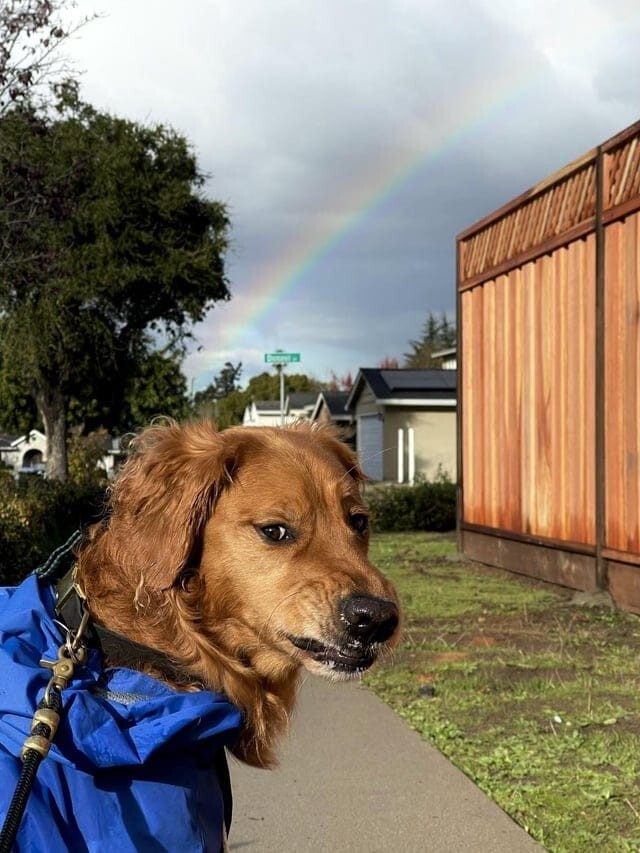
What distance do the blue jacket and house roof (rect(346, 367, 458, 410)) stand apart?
32.6 metres

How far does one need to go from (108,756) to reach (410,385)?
3444 centimetres

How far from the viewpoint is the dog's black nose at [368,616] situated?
8.27ft

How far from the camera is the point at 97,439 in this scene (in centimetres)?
3391

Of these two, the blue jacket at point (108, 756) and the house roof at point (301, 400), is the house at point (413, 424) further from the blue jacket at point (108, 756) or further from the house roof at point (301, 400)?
the blue jacket at point (108, 756)

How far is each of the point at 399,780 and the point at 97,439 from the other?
30459 millimetres

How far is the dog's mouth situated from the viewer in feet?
8.42

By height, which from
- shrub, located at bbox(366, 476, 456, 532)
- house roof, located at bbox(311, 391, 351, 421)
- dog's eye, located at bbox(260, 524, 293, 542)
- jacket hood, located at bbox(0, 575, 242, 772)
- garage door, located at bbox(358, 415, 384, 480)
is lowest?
shrub, located at bbox(366, 476, 456, 532)

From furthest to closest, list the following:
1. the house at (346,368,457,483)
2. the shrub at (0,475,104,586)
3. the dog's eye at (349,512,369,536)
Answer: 1. the house at (346,368,457,483)
2. the shrub at (0,475,104,586)
3. the dog's eye at (349,512,369,536)

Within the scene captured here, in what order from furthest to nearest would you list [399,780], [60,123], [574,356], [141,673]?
[60,123] → [574,356] → [399,780] → [141,673]

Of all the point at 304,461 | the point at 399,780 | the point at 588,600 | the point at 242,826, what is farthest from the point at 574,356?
the point at 304,461

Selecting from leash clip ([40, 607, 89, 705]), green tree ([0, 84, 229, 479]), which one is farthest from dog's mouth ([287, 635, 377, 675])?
green tree ([0, 84, 229, 479])

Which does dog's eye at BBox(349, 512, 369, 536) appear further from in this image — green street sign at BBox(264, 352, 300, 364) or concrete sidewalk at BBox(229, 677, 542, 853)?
green street sign at BBox(264, 352, 300, 364)

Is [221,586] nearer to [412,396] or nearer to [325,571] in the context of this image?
[325,571]

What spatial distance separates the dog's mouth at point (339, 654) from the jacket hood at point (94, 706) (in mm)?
287
